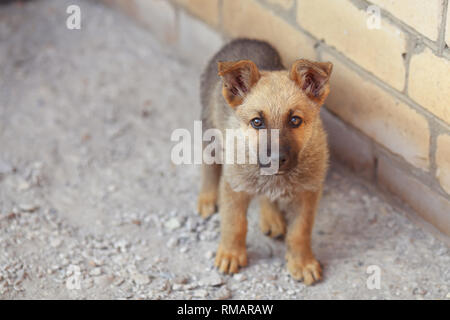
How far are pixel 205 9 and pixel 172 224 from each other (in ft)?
7.67

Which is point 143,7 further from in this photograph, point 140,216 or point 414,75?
point 414,75

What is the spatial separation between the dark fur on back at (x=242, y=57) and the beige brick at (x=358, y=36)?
1.39 ft

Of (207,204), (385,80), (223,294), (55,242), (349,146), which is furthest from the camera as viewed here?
(349,146)

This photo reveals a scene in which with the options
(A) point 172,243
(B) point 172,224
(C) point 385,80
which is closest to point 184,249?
(A) point 172,243

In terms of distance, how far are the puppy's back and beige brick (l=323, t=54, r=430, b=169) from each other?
0.50 m

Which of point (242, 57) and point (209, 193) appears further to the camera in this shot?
point (209, 193)

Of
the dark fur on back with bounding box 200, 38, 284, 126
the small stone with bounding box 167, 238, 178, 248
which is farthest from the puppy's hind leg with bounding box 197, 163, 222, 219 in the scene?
the dark fur on back with bounding box 200, 38, 284, 126

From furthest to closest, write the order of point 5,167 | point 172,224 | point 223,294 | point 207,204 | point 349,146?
point 5,167 → point 349,146 → point 207,204 → point 172,224 → point 223,294

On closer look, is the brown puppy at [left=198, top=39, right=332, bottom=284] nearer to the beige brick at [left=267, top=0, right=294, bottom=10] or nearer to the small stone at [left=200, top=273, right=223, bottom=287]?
the small stone at [left=200, top=273, right=223, bottom=287]

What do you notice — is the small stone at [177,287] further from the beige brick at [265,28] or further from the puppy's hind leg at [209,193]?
the beige brick at [265,28]

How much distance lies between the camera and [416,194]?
15.8 feet

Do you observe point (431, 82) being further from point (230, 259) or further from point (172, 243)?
point (172, 243)

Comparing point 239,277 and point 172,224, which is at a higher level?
point 172,224

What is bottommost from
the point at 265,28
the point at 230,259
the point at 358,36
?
the point at 230,259
